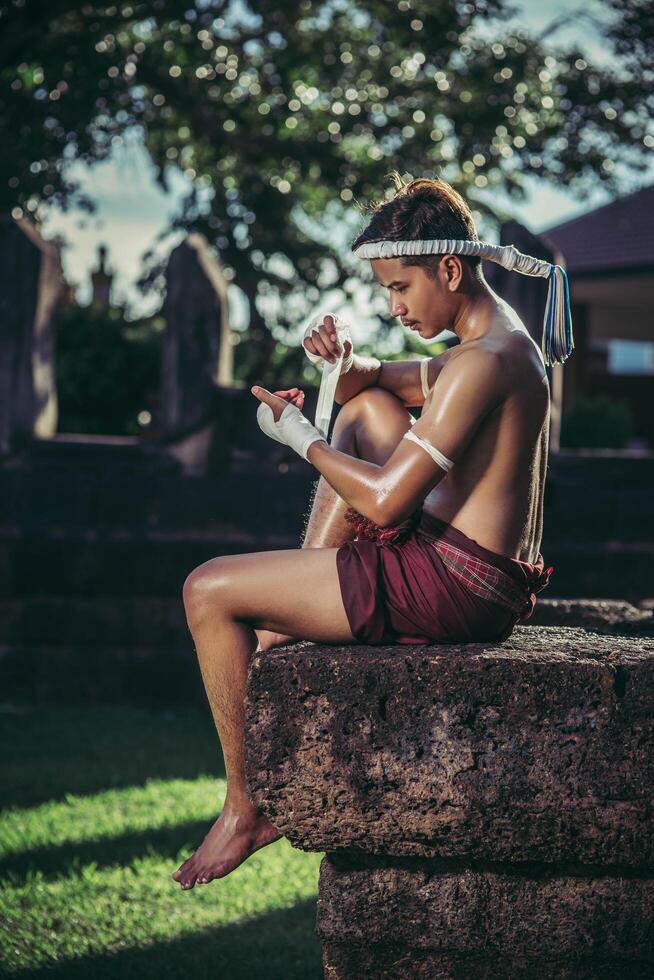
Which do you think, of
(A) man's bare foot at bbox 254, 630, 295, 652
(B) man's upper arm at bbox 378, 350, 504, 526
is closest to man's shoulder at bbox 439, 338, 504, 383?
(B) man's upper arm at bbox 378, 350, 504, 526

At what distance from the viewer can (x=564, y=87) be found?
10094mm

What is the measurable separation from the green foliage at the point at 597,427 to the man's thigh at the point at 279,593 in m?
8.95

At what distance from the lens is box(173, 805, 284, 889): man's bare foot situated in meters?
2.79

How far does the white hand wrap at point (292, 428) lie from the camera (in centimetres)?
283

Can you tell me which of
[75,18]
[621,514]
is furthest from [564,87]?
[621,514]

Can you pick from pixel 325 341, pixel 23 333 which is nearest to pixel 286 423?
pixel 325 341

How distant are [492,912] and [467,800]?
290 millimetres

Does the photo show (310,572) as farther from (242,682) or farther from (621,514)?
(621,514)

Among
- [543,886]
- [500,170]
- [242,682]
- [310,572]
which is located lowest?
[543,886]

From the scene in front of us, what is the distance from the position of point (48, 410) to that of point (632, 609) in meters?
3.86

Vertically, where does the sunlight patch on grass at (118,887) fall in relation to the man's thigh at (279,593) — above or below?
below

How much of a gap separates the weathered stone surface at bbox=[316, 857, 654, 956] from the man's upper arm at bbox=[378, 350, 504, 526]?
0.83m

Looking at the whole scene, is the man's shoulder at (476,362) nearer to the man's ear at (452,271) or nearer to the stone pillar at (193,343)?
the man's ear at (452,271)

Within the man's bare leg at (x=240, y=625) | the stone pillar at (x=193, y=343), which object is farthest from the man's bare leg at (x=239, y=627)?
the stone pillar at (x=193, y=343)
